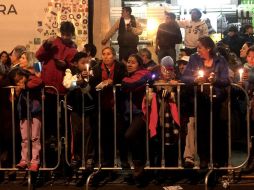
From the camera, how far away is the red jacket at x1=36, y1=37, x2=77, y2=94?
9492mm

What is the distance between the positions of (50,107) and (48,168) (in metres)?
0.91

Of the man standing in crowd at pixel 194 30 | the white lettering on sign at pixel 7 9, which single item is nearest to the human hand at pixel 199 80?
the man standing in crowd at pixel 194 30

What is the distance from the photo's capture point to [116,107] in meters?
9.20

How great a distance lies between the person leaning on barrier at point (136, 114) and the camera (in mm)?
8977

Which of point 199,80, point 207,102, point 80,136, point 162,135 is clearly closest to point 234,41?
point 207,102

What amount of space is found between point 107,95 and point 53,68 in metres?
0.98

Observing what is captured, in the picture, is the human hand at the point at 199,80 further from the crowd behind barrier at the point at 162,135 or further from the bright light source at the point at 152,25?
the bright light source at the point at 152,25

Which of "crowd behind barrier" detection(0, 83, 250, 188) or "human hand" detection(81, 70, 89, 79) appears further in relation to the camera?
"crowd behind barrier" detection(0, 83, 250, 188)

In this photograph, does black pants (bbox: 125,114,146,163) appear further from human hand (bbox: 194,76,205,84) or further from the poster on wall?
the poster on wall

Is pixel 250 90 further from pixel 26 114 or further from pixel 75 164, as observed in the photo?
pixel 26 114

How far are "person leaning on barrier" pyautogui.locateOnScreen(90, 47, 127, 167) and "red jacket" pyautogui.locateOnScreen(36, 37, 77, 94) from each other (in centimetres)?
58

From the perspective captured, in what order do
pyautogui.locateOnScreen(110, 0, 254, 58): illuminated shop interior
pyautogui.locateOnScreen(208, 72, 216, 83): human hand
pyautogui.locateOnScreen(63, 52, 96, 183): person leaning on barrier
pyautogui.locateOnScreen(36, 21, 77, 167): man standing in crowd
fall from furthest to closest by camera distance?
pyautogui.locateOnScreen(110, 0, 254, 58): illuminated shop interior → pyautogui.locateOnScreen(36, 21, 77, 167): man standing in crowd → pyautogui.locateOnScreen(63, 52, 96, 183): person leaning on barrier → pyautogui.locateOnScreen(208, 72, 216, 83): human hand

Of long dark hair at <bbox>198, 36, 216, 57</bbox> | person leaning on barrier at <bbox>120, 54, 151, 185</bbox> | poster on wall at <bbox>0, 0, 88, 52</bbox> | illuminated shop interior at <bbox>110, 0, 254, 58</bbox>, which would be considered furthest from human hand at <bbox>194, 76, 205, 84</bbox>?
illuminated shop interior at <bbox>110, 0, 254, 58</bbox>

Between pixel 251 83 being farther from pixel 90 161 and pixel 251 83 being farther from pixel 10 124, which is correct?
pixel 10 124
